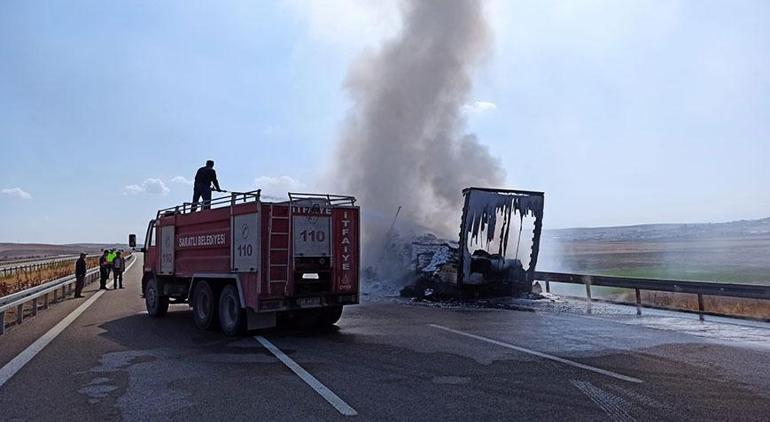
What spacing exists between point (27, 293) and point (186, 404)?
9.16 meters

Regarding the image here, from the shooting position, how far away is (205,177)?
14.0 meters

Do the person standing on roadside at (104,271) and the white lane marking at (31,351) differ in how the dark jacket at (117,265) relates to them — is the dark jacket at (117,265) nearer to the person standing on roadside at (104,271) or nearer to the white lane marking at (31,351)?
the person standing on roadside at (104,271)

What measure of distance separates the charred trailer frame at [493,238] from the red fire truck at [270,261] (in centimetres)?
610

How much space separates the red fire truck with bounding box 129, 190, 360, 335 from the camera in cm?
979

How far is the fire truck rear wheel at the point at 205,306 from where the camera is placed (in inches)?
430

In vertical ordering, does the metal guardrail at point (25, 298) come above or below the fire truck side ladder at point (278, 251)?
below

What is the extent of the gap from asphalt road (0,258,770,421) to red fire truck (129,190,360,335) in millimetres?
491

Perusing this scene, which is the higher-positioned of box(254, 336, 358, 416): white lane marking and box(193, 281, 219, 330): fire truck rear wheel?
box(193, 281, 219, 330): fire truck rear wheel

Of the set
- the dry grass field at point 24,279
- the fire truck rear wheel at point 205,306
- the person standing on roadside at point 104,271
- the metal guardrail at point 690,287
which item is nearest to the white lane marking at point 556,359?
the fire truck rear wheel at point 205,306

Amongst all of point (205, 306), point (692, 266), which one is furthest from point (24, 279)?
point (692, 266)

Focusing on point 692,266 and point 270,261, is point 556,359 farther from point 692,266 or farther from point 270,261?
point 692,266

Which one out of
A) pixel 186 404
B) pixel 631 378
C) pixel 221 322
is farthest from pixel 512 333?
pixel 186 404

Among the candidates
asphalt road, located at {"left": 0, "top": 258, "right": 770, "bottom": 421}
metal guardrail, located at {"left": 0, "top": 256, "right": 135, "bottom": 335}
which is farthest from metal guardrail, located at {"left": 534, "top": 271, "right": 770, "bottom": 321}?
metal guardrail, located at {"left": 0, "top": 256, "right": 135, "bottom": 335}

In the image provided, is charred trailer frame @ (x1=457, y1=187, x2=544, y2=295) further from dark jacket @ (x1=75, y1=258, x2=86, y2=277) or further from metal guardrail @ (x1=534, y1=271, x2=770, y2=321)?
dark jacket @ (x1=75, y1=258, x2=86, y2=277)
